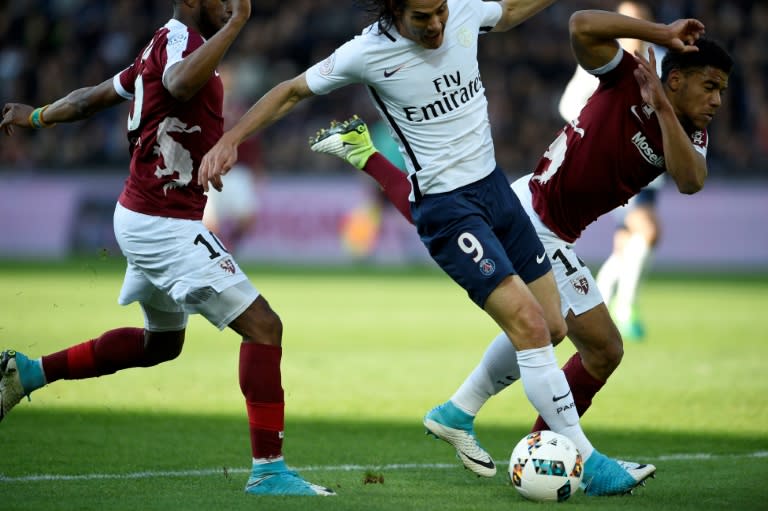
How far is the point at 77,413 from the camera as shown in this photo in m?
8.07

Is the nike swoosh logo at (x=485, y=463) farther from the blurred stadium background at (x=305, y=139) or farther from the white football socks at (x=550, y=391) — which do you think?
the blurred stadium background at (x=305, y=139)

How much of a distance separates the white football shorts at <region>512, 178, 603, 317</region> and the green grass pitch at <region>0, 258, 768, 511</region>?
98 cm

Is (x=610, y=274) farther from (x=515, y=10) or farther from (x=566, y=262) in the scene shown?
(x=515, y=10)

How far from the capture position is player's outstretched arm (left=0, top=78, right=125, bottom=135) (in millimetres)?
6348

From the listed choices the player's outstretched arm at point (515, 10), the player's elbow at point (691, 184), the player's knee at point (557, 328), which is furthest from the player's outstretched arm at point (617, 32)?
the player's knee at point (557, 328)

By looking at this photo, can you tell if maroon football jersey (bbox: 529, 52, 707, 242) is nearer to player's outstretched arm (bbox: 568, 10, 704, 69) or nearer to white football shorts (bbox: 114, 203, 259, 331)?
player's outstretched arm (bbox: 568, 10, 704, 69)

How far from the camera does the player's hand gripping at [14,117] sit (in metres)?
6.64

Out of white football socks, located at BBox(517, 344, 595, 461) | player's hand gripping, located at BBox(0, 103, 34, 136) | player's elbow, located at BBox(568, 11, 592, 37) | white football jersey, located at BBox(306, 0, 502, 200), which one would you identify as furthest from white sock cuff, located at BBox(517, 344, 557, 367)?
player's hand gripping, located at BBox(0, 103, 34, 136)

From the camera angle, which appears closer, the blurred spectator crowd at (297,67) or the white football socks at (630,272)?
the white football socks at (630,272)

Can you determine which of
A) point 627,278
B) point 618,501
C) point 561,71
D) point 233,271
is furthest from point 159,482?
point 561,71

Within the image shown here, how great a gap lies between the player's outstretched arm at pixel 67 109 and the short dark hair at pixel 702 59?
9.53 ft

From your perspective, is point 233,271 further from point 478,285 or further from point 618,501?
point 618,501

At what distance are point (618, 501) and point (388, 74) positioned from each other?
2328mm

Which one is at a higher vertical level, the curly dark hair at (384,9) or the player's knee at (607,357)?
the curly dark hair at (384,9)
